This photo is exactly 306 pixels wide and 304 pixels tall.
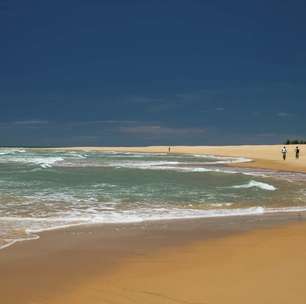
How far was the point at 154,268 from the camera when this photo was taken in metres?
5.84

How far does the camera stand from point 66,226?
370 inches

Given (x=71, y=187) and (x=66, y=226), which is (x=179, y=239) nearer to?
(x=66, y=226)

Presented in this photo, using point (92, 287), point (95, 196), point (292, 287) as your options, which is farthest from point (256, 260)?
point (95, 196)

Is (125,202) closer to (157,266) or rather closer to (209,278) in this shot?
(157,266)

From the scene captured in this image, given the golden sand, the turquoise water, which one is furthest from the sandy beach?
the turquoise water

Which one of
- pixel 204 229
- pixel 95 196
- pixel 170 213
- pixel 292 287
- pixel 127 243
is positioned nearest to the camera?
pixel 292 287

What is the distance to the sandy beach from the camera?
185 inches

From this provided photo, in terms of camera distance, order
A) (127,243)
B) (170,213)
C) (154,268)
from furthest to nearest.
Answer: (170,213), (127,243), (154,268)

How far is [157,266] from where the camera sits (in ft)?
19.6

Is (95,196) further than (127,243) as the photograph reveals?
Yes

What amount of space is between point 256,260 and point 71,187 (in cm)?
1290

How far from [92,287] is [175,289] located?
92cm

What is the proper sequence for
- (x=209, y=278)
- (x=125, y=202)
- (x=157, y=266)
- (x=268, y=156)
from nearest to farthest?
(x=209, y=278)
(x=157, y=266)
(x=125, y=202)
(x=268, y=156)

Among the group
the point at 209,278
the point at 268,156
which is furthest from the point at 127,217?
Answer: the point at 268,156
